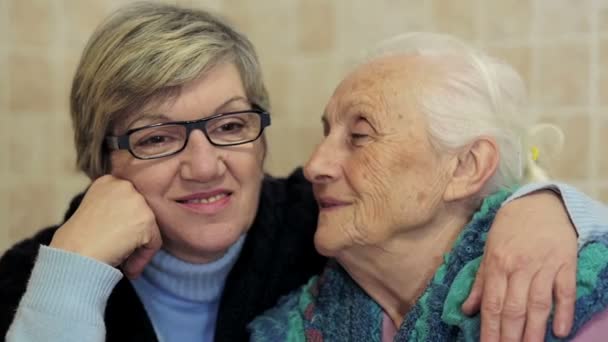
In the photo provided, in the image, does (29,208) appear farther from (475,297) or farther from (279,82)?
(475,297)

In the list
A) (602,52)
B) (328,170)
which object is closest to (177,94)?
(328,170)

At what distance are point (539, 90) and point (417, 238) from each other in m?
0.87

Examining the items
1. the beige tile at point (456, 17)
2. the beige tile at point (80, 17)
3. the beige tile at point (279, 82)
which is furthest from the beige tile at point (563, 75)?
the beige tile at point (80, 17)

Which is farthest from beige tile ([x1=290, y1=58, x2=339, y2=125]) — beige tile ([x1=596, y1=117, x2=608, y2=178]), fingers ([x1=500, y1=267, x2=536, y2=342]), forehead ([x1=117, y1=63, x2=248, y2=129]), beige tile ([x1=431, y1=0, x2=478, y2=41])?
fingers ([x1=500, y1=267, x2=536, y2=342])

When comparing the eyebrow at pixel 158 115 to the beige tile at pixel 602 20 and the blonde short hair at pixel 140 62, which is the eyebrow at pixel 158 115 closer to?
the blonde short hair at pixel 140 62

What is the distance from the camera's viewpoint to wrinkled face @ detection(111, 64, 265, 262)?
4.20 ft

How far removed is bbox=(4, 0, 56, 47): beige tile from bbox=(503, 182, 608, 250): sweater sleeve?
1471 millimetres

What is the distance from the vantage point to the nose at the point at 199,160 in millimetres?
1271

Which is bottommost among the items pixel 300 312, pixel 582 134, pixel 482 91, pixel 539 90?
pixel 300 312

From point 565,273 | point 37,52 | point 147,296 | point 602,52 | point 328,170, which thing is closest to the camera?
point 565,273

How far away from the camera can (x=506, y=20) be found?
1.85 metres

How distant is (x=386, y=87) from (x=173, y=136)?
0.42 meters

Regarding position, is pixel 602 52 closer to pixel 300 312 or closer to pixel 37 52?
pixel 300 312

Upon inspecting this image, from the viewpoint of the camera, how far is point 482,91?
1.21 meters
